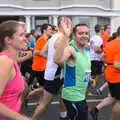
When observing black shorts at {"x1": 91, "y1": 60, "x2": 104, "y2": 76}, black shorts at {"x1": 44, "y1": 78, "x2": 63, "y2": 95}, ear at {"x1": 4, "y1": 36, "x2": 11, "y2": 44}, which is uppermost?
ear at {"x1": 4, "y1": 36, "x2": 11, "y2": 44}

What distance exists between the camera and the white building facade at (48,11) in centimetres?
3250

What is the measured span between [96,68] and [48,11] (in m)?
22.4

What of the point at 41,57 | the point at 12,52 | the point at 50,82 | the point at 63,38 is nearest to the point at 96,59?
the point at 41,57

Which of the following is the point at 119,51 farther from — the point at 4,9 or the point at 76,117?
the point at 4,9

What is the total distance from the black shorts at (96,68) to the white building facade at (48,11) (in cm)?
2141

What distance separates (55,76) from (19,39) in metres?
3.71

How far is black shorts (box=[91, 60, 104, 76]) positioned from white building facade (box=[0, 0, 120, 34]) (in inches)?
843

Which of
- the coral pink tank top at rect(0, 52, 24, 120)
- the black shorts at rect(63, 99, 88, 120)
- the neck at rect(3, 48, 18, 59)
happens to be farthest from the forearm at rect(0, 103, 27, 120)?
the black shorts at rect(63, 99, 88, 120)

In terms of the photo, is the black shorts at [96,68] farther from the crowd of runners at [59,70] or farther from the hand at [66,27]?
the hand at [66,27]

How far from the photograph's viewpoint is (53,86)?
6859 millimetres

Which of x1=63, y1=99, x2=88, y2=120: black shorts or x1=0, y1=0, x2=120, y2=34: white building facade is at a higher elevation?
x1=0, y1=0, x2=120, y2=34: white building facade

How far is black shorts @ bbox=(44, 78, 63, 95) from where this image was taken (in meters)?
6.79

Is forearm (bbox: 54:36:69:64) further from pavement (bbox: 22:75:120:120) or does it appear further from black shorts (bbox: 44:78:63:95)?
pavement (bbox: 22:75:120:120)

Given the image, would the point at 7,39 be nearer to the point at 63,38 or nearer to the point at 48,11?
the point at 63,38
